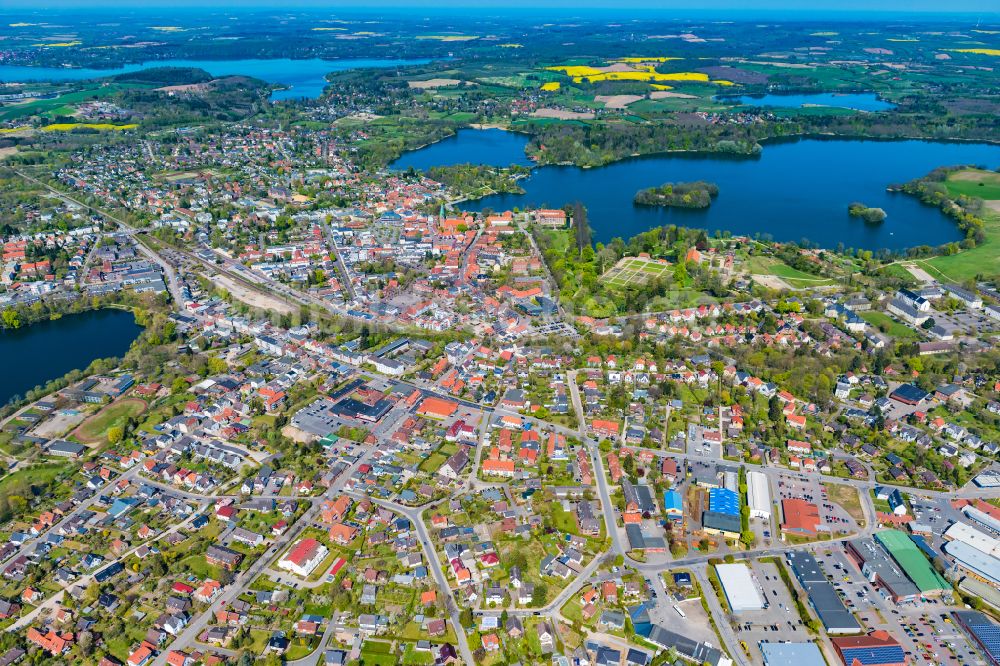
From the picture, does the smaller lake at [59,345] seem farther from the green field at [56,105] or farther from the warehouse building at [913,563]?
the green field at [56,105]

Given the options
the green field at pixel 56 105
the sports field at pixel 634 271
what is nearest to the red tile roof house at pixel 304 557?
the sports field at pixel 634 271

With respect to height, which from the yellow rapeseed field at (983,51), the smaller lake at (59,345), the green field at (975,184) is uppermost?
the yellow rapeseed field at (983,51)

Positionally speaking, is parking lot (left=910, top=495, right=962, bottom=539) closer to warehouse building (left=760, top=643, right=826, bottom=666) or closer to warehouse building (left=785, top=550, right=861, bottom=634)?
warehouse building (left=785, top=550, right=861, bottom=634)

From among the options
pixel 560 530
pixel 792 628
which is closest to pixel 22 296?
pixel 560 530

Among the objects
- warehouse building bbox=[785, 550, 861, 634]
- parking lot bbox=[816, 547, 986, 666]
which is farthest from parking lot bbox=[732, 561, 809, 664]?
parking lot bbox=[816, 547, 986, 666]

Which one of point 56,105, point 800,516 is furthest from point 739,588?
point 56,105

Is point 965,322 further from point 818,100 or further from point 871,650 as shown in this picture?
point 818,100
